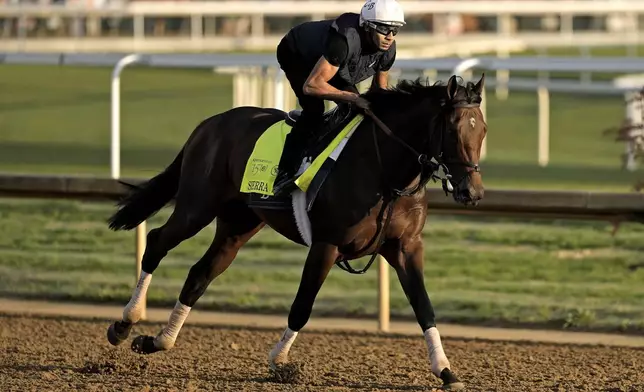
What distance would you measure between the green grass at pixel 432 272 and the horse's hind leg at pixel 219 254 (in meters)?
1.96

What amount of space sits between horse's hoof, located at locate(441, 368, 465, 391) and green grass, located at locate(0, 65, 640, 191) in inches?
363

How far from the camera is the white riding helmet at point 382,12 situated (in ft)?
20.6

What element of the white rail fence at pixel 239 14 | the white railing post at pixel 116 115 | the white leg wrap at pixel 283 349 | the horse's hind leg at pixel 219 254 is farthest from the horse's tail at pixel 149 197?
the white rail fence at pixel 239 14

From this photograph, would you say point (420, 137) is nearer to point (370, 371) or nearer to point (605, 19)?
point (370, 371)

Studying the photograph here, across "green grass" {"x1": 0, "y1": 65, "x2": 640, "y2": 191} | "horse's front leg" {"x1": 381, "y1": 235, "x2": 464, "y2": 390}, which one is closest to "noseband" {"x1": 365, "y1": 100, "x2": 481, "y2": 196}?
"horse's front leg" {"x1": 381, "y1": 235, "x2": 464, "y2": 390}

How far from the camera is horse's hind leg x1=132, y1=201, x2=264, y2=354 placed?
7.05 m

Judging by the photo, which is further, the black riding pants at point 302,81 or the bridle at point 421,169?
the black riding pants at point 302,81

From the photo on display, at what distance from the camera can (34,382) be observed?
6.38 meters

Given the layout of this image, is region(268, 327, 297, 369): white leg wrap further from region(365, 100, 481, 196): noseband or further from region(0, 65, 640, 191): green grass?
region(0, 65, 640, 191): green grass

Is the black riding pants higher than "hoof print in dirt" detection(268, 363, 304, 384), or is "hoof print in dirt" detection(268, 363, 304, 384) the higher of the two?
the black riding pants

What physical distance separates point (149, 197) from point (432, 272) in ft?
11.1

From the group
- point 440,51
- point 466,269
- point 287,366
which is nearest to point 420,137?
point 287,366

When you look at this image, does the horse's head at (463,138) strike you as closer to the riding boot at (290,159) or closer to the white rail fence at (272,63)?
the riding boot at (290,159)

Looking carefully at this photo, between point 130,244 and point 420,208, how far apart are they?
541cm
